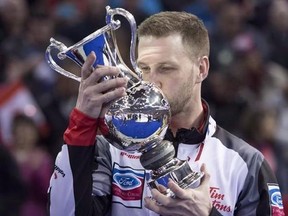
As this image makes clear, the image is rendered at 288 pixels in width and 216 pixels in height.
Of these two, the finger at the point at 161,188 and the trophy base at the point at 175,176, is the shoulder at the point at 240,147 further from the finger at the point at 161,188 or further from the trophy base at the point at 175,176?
the finger at the point at 161,188

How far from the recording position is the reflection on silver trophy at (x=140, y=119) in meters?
3.43

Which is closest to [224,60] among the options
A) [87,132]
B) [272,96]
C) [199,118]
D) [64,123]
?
[272,96]

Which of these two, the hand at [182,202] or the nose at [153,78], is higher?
the nose at [153,78]

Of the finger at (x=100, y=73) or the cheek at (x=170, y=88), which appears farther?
the cheek at (x=170, y=88)

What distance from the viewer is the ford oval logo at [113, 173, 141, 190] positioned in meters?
3.81

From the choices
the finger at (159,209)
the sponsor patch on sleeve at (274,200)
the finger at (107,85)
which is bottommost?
the sponsor patch on sleeve at (274,200)

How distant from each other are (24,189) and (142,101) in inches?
142

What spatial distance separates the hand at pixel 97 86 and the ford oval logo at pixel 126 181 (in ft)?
1.62

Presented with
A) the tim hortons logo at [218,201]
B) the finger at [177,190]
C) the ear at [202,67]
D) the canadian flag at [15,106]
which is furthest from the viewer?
the canadian flag at [15,106]

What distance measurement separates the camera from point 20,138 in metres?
7.25

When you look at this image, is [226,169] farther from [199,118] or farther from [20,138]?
[20,138]

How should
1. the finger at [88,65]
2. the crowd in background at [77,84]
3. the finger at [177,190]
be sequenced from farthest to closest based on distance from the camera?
the crowd in background at [77,84], the finger at [177,190], the finger at [88,65]

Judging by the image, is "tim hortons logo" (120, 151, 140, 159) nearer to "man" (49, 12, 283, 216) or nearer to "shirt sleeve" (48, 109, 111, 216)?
"man" (49, 12, 283, 216)

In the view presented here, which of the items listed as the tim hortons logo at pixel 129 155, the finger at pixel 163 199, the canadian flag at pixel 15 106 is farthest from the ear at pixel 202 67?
the canadian flag at pixel 15 106
